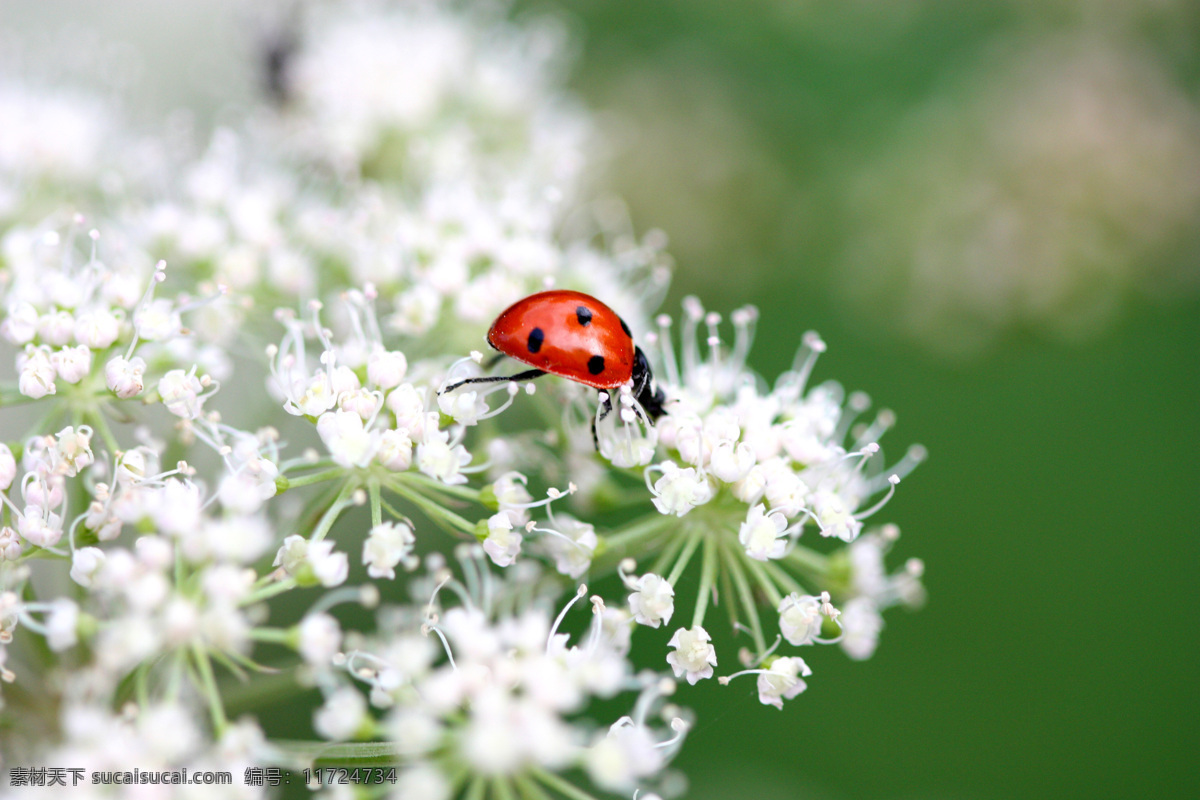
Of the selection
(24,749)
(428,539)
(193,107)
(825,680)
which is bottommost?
(24,749)

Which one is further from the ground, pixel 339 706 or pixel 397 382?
pixel 397 382

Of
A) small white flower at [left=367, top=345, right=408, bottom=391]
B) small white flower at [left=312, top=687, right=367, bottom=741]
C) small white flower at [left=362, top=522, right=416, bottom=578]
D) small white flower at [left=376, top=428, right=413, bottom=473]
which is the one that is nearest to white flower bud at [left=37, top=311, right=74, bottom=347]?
small white flower at [left=367, top=345, right=408, bottom=391]

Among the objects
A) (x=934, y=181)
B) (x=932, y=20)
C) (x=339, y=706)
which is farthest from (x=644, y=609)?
(x=932, y=20)

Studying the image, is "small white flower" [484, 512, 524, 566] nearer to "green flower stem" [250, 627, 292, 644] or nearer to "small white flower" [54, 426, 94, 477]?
"green flower stem" [250, 627, 292, 644]

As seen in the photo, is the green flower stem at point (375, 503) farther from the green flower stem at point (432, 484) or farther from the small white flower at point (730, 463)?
the small white flower at point (730, 463)

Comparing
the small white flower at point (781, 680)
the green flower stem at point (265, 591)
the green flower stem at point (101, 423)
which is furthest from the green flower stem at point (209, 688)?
the small white flower at point (781, 680)

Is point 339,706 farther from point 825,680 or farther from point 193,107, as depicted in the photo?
point 193,107
